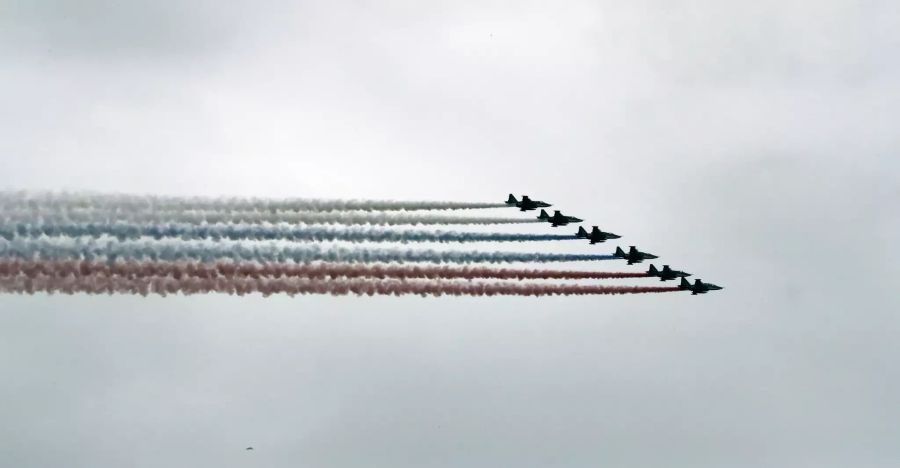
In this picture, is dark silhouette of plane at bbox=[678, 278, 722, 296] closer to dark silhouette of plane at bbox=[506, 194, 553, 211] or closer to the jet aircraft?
the jet aircraft

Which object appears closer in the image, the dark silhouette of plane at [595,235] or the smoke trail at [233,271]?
the smoke trail at [233,271]

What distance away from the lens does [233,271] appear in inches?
3034

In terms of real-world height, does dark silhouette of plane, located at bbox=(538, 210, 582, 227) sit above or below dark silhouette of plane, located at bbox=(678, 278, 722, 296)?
above

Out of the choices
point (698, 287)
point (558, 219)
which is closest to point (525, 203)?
point (558, 219)

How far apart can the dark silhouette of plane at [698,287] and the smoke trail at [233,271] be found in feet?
46.5

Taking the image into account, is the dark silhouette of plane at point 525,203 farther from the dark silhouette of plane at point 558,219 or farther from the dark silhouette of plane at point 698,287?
the dark silhouette of plane at point 698,287

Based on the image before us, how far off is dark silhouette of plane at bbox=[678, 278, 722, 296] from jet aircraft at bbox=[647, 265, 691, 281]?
48cm

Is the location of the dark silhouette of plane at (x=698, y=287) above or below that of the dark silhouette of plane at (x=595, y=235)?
below

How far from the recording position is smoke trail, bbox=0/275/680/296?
7144 centimetres

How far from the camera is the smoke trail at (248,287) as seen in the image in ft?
234

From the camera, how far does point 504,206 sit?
92000 millimetres

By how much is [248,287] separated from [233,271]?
1.02 meters

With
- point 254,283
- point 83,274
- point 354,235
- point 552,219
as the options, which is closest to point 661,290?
point 552,219

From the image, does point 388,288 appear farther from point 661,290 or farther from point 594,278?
point 661,290
